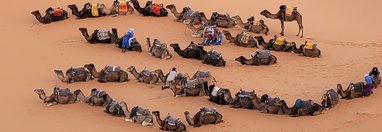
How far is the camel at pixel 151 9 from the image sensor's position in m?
22.6

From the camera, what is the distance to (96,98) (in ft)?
51.9

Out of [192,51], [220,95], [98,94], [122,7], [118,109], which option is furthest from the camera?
[122,7]

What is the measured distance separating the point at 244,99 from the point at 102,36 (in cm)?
562

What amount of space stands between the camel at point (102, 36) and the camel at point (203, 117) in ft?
19.0

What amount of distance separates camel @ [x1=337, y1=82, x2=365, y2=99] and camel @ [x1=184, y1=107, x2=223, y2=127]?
3008 mm

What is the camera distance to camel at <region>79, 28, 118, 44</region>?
2022 centimetres

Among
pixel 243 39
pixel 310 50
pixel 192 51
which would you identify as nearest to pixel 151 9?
pixel 243 39

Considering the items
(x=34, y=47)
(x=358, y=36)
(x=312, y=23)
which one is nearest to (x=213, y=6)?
(x=312, y=23)

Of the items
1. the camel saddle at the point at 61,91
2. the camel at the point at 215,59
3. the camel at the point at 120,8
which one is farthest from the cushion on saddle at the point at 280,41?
the camel saddle at the point at 61,91

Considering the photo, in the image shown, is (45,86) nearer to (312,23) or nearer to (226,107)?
(226,107)

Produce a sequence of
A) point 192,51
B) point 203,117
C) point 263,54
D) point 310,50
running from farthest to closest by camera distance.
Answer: point 310,50 < point 192,51 < point 263,54 < point 203,117

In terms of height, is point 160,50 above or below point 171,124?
above

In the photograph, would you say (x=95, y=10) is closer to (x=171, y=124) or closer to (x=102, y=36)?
(x=102, y=36)

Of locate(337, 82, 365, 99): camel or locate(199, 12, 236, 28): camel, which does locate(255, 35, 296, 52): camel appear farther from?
locate(337, 82, 365, 99): camel
